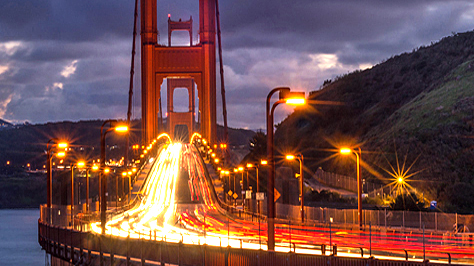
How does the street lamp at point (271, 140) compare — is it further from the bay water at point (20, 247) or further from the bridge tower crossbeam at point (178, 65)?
the bridge tower crossbeam at point (178, 65)

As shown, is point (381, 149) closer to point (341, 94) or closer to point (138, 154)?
point (138, 154)

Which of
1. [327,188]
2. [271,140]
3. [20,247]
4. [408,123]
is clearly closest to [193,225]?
[271,140]

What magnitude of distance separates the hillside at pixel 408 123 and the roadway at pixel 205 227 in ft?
62.9

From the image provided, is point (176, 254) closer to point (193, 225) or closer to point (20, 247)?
point (193, 225)

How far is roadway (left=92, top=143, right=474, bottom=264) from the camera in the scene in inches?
955

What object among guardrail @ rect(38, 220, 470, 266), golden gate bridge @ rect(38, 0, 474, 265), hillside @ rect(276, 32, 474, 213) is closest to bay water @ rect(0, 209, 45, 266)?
golden gate bridge @ rect(38, 0, 474, 265)

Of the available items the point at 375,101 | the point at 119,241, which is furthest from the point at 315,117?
the point at 119,241

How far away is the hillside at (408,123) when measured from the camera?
218ft

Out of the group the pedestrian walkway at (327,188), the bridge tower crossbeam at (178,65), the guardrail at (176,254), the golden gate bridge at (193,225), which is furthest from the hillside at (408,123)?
the guardrail at (176,254)

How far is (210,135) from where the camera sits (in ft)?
369

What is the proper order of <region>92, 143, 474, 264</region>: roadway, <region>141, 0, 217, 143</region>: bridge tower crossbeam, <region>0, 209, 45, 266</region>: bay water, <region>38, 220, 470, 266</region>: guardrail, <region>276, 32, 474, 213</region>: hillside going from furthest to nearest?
<region>141, 0, 217, 143</region>: bridge tower crossbeam, <region>276, 32, 474, 213</region>: hillside, <region>0, 209, 45, 266</region>: bay water, <region>92, 143, 474, 264</region>: roadway, <region>38, 220, 470, 266</region>: guardrail

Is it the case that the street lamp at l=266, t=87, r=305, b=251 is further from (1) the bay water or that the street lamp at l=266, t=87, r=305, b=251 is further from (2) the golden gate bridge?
(1) the bay water

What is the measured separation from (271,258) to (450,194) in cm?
4058

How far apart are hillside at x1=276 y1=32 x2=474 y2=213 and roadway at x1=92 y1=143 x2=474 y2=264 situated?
19182 millimetres
